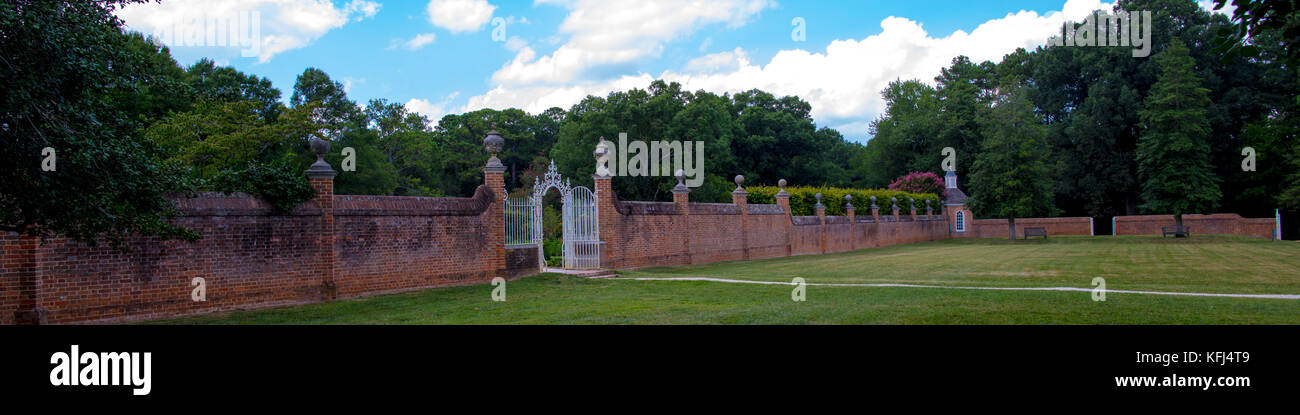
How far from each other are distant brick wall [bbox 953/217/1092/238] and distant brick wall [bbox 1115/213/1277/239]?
2.14 meters

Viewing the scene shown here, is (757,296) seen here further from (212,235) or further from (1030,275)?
(212,235)

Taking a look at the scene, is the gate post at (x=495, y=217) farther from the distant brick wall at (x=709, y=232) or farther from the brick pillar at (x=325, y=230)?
the brick pillar at (x=325, y=230)

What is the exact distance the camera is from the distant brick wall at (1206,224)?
39.4 m

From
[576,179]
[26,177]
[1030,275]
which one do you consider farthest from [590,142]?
[26,177]

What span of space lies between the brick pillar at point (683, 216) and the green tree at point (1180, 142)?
31.0 metres

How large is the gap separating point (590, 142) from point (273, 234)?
35530 mm

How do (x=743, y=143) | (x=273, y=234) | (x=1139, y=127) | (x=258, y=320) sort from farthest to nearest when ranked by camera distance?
(x=743, y=143), (x=1139, y=127), (x=273, y=234), (x=258, y=320)

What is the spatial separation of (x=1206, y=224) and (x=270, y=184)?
48732mm

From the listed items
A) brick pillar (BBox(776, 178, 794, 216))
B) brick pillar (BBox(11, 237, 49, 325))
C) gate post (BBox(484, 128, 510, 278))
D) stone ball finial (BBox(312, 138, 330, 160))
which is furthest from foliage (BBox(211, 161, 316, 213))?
brick pillar (BBox(776, 178, 794, 216))

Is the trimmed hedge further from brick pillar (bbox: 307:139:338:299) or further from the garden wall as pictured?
brick pillar (bbox: 307:139:338:299)

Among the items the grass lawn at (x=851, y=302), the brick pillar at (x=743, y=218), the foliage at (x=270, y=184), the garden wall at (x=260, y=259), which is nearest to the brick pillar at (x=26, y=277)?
the garden wall at (x=260, y=259)

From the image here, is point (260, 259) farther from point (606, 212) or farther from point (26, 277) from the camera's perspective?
point (606, 212)

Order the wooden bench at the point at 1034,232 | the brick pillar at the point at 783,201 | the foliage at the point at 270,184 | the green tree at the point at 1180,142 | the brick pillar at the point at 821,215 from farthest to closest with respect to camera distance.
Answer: the wooden bench at the point at 1034,232 → the green tree at the point at 1180,142 → the brick pillar at the point at 821,215 → the brick pillar at the point at 783,201 → the foliage at the point at 270,184

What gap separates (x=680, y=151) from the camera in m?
46.1
